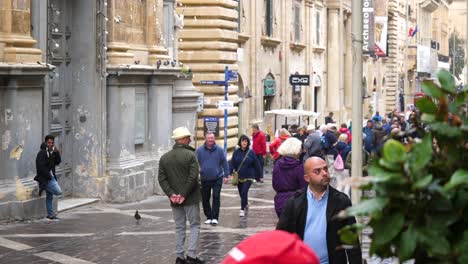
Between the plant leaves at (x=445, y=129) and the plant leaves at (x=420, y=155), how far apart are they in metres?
0.07

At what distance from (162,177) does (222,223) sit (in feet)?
17.1

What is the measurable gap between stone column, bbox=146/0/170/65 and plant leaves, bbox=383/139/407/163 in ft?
74.0

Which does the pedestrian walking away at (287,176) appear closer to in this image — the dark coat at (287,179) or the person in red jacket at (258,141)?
the dark coat at (287,179)

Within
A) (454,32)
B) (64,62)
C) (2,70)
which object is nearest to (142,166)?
(64,62)

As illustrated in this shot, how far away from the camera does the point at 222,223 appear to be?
20094mm

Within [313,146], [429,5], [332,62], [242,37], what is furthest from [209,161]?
[429,5]

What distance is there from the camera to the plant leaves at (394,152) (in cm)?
380

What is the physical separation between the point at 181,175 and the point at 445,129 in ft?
36.1

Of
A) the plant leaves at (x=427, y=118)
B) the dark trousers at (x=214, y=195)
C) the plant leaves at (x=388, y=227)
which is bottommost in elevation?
the dark trousers at (x=214, y=195)

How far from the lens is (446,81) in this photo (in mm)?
4211

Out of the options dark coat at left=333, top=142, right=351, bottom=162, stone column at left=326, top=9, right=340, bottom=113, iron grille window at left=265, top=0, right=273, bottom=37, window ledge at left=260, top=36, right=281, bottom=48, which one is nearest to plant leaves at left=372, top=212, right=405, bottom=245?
dark coat at left=333, top=142, right=351, bottom=162

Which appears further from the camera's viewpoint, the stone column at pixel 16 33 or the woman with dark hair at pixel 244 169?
the woman with dark hair at pixel 244 169

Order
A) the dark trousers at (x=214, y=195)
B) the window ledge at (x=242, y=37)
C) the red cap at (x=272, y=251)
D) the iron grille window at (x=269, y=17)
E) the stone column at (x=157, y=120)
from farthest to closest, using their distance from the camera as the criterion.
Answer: the iron grille window at (x=269, y=17)
the window ledge at (x=242, y=37)
the stone column at (x=157, y=120)
the dark trousers at (x=214, y=195)
the red cap at (x=272, y=251)

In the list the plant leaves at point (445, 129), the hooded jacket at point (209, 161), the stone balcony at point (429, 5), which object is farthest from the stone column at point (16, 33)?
the stone balcony at point (429, 5)
